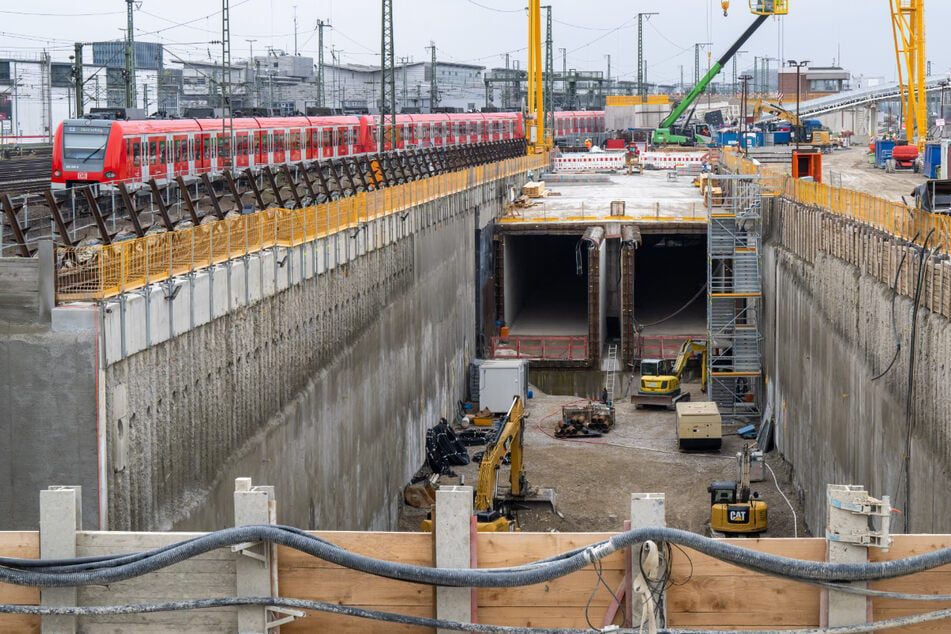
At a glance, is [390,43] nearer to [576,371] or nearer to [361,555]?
[576,371]

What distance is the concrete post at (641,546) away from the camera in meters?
8.50

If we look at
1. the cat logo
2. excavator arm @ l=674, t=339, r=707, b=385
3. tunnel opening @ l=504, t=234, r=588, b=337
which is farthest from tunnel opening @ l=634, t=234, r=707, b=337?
the cat logo

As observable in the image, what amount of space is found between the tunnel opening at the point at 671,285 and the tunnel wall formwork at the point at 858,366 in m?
17.0

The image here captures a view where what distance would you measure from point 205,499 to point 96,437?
137 inches

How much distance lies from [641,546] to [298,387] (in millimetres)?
16509

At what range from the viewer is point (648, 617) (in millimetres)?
8469

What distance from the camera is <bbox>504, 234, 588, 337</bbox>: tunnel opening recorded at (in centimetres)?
5708

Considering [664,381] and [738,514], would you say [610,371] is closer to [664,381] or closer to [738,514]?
[664,381]

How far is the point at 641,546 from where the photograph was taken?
27.8 ft

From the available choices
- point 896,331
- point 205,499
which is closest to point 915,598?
point 205,499

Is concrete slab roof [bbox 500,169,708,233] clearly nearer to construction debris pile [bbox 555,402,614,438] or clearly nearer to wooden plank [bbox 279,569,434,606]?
construction debris pile [bbox 555,402,614,438]

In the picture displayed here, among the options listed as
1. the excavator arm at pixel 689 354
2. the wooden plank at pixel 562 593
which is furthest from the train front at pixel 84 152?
the wooden plank at pixel 562 593

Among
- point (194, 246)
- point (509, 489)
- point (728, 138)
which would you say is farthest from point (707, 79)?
point (194, 246)

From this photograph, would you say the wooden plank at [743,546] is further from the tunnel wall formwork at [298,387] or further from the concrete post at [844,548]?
the tunnel wall formwork at [298,387]
